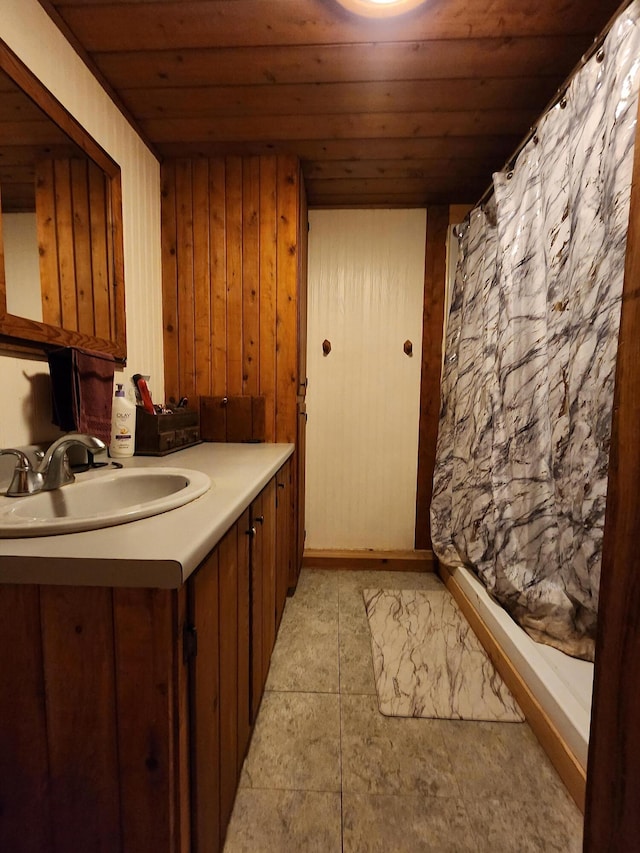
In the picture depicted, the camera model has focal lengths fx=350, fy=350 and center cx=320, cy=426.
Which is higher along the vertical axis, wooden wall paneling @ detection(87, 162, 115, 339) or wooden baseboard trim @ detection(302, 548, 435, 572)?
wooden wall paneling @ detection(87, 162, 115, 339)

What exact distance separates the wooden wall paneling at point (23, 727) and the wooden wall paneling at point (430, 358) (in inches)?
78.3

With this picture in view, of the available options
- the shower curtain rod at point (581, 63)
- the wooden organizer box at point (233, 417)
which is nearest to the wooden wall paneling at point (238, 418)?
the wooden organizer box at point (233, 417)

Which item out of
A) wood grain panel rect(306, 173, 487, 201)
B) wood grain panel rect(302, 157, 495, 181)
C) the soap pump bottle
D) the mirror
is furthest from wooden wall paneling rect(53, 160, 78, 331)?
wood grain panel rect(306, 173, 487, 201)

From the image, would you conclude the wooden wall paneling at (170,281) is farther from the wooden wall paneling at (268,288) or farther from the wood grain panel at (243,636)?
the wood grain panel at (243,636)

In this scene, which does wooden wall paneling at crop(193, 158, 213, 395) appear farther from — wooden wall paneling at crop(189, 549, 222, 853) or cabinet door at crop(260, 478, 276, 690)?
wooden wall paneling at crop(189, 549, 222, 853)

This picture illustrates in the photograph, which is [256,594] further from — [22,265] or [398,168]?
[398,168]

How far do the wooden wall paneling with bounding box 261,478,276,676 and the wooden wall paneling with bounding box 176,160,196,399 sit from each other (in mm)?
850

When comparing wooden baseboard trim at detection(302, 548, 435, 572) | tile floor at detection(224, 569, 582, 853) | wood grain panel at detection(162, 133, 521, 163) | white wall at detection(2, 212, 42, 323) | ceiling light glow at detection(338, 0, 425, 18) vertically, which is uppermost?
ceiling light glow at detection(338, 0, 425, 18)

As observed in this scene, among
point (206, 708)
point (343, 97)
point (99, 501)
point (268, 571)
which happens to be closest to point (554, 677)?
point (268, 571)

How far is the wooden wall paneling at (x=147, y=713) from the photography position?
1.69 ft

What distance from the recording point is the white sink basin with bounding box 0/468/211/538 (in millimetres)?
565

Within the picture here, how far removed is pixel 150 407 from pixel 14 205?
0.70 metres

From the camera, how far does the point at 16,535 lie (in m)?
0.54

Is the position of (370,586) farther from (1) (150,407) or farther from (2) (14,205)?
(2) (14,205)
